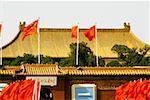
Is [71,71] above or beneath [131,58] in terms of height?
beneath

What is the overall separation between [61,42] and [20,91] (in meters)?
25.8

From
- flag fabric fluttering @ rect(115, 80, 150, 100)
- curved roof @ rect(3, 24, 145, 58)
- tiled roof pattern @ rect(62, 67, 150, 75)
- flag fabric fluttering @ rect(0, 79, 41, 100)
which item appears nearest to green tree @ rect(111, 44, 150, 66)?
tiled roof pattern @ rect(62, 67, 150, 75)

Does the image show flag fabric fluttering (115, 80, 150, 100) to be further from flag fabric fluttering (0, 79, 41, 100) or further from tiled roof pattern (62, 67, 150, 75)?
tiled roof pattern (62, 67, 150, 75)

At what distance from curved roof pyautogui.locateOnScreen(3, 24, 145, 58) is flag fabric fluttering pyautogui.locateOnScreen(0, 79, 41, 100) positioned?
77.6 feet

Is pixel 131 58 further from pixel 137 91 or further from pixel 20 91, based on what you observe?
pixel 20 91

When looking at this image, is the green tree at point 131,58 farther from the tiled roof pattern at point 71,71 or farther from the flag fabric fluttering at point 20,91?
the flag fabric fluttering at point 20,91

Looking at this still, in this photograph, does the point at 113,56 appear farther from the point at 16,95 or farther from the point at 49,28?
the point at 16,95

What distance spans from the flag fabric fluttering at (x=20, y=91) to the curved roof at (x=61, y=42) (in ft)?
77.6

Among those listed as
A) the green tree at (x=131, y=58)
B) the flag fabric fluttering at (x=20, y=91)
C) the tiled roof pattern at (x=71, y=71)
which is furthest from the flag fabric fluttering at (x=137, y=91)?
the green tree at (x=131, y=58)

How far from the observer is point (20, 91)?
10172 millimetres

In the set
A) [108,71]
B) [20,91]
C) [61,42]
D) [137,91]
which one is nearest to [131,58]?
[108,71]

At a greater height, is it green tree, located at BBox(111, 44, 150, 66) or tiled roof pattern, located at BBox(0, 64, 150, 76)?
green tree, located at BBox(111, 44, 150, 66)

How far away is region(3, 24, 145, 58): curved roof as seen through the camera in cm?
3456

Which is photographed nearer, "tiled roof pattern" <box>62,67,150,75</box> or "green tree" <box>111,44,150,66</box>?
"tiled roof pattern" <box>62,67,150,75</box>
